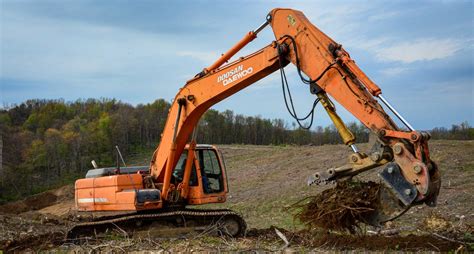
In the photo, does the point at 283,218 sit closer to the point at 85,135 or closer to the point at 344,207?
the point at 344,207

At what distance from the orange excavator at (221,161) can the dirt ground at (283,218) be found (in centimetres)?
80

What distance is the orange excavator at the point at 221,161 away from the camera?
23.9 ft

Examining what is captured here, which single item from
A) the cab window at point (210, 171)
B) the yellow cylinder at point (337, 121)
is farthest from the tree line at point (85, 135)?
the yellow cylinder at point (337, 121)

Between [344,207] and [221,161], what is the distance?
4.45 metres

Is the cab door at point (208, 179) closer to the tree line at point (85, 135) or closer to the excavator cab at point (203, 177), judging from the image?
the excavator cab at point (203, 177)

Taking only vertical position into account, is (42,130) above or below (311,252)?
above

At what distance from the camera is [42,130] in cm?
4319

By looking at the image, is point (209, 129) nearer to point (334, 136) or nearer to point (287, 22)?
point (334, 136)

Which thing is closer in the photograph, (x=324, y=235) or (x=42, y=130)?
(x=324, y=235)

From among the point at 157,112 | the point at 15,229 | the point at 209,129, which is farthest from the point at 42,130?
the point at 15,229

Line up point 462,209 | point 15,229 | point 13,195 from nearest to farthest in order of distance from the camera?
1. point 462,209
2. point 15,229
3. point 13,195

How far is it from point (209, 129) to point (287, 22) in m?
38.1

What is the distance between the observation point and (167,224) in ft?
37.1

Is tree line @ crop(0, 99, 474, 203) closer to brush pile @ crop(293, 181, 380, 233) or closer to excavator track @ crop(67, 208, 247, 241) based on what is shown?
excavator track @ crop(67, 208, 247, 241)
